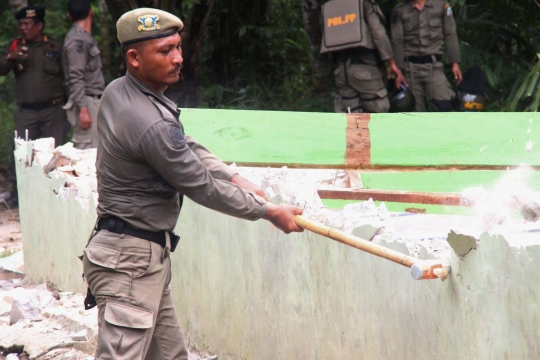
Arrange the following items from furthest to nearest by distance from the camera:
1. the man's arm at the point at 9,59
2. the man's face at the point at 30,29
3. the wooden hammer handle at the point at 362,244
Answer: the man's arm at the point at 9,59
the man's face at the point at 30,29
the wooden hammer handle at the point at 362,244

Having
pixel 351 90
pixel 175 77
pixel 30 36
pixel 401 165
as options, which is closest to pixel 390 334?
pixel 175 77

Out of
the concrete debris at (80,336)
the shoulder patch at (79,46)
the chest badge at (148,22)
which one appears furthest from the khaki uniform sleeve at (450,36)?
the chest badge at (148,22)

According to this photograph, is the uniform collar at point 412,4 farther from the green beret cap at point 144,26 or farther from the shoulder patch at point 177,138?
the shoulder patch at point 177,138

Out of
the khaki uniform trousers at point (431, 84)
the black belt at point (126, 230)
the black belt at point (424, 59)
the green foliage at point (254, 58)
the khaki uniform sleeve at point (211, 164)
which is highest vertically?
the khaki uniform sleeve at point (211, 164)

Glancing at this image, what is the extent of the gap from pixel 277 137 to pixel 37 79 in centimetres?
360

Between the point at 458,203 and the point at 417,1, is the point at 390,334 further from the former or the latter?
the point at 417,1

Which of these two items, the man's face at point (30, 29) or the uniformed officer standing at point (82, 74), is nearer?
the uniformed officer standing at point (82, 74)

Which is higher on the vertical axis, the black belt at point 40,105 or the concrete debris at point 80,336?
the black belt at point 40,105

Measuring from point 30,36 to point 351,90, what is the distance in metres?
3.32

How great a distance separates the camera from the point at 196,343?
4.70 m

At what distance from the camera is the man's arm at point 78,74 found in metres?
8.07

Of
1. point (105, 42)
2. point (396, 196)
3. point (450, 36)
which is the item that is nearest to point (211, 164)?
point (396, 196)

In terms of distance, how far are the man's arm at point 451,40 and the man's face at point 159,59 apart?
223 inches

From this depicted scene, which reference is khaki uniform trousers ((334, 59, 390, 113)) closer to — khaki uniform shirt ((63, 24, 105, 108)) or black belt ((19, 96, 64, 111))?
khaki uniform shirt ((63, 24, 105, 108))
